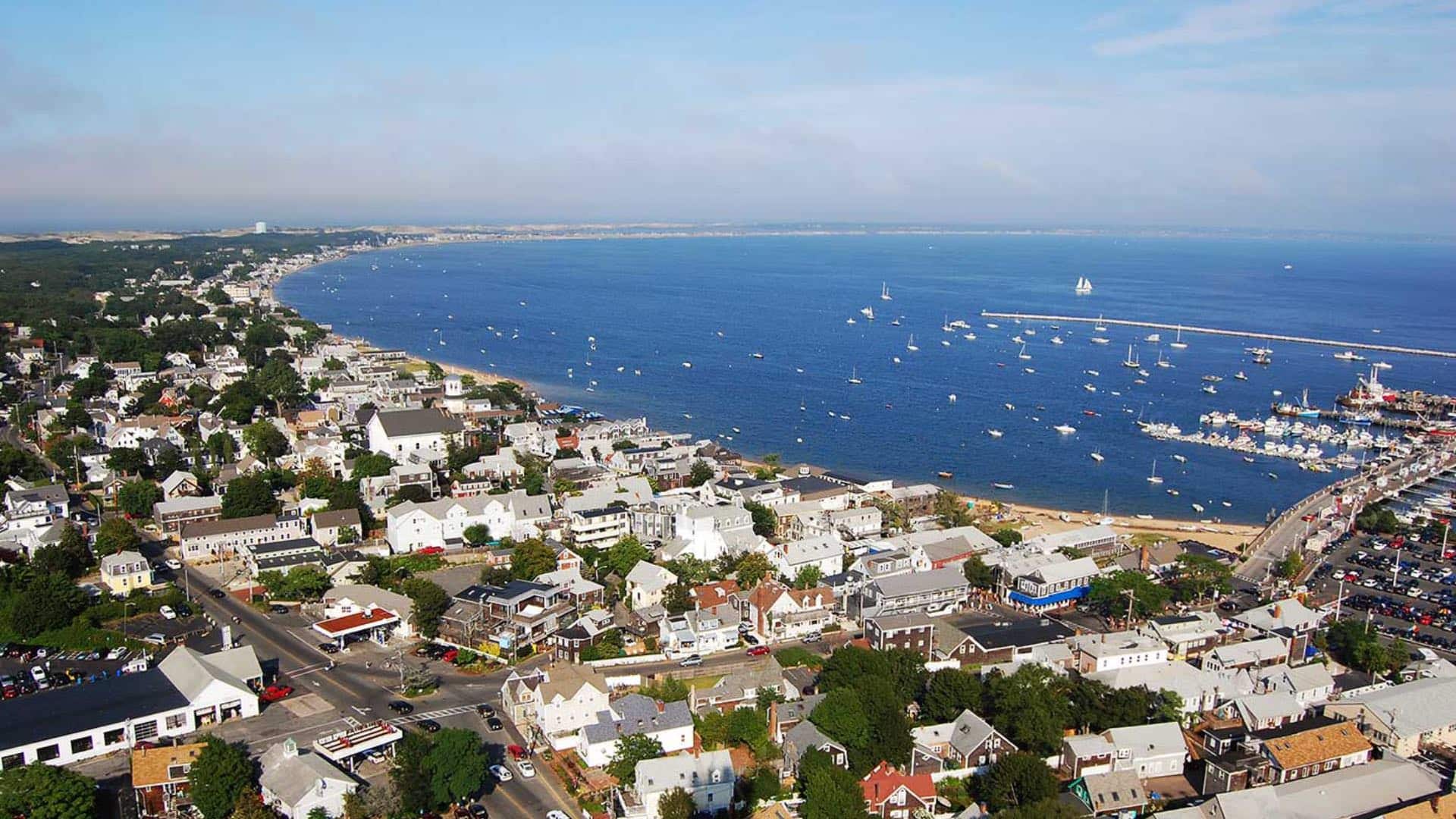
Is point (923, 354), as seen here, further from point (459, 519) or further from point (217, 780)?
point (217, 780)

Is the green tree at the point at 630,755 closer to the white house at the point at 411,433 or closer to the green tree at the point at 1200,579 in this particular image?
the green tree at the point at 1200,579

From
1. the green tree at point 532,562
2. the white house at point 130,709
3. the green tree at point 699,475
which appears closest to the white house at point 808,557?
the green tree at point 532,562

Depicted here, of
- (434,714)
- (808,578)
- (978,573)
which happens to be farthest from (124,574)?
(978,573)

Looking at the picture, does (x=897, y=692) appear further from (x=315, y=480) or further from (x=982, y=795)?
(x=315, y=480)

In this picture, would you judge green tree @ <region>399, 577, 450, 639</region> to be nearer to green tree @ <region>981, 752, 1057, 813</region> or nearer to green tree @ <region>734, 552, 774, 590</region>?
green tree @ <region>734, 552, 774, 590</region>

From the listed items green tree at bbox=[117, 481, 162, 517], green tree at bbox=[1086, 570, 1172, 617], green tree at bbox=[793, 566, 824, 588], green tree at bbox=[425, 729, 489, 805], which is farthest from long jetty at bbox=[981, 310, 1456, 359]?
green tree at bbox=[425, 729, 489, 805]

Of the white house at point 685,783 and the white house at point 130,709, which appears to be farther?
the white house at point 130,709
